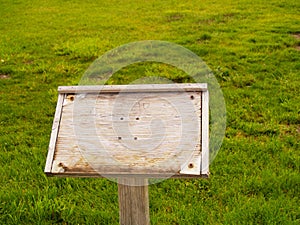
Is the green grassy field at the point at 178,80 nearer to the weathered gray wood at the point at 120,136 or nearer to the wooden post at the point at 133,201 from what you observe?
the wooden post at the point at 133,201

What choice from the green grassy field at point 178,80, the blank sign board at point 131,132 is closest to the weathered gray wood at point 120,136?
the blank sign board at point 131,132

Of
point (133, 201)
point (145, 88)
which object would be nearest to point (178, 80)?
point (133, 201)

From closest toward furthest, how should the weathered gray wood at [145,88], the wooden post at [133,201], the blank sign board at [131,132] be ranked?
the blank sign board at [131,132]
the weathered gray wood at [145,88]
the wooden post at [133,201]

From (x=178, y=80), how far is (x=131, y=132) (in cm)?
383

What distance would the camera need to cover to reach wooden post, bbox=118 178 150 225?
240cm

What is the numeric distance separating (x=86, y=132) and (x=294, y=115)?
10.5 ft

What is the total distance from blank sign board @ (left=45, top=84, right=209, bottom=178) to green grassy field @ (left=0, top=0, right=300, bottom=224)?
129cm

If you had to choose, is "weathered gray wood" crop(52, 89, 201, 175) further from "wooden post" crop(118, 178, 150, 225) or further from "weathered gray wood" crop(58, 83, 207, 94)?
"wooden post" crop(118, 178, 150, 225)

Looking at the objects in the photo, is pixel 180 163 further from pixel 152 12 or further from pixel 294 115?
pixel 152 12

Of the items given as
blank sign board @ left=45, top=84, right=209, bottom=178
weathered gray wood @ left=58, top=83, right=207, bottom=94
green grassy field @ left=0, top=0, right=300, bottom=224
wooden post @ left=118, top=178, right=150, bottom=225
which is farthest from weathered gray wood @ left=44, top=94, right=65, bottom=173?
green grassy field @ left=0, top=0, right=300, bottom=224

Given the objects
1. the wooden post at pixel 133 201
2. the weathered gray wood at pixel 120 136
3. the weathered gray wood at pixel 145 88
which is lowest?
the wooden post at pixel 133 201

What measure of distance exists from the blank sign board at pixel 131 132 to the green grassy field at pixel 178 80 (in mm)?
1286

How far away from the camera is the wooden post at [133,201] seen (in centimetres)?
240

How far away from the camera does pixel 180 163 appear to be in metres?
2.11
